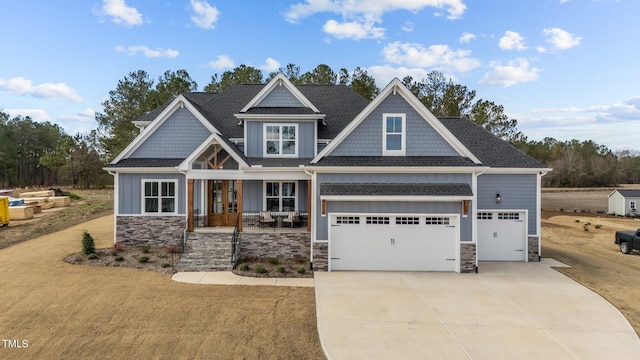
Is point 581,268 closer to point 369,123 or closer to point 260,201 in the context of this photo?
point 369,123

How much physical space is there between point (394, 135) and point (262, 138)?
642cm

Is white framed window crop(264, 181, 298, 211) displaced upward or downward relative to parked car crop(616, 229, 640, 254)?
upward

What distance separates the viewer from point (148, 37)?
21.4 metres

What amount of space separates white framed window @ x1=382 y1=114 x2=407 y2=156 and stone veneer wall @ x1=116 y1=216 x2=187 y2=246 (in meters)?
9.79

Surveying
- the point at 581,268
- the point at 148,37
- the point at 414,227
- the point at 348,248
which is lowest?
the point at 581,268

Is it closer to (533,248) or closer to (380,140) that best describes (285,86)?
(380,140)

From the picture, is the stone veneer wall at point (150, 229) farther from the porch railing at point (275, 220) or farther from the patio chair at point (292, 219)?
the patio chair at point (292, 219)

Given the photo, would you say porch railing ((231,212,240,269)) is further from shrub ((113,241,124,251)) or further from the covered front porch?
shrub ((113,241,124,251))

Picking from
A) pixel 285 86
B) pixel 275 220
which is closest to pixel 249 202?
pixel 275 220

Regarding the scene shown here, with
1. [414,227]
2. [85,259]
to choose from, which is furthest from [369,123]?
[85,259]

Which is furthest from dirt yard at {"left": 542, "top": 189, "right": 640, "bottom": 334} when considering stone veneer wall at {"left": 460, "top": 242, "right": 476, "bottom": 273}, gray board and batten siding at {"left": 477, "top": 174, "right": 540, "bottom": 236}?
stone veneer wall at {"left": 460, "top": 242, "right": 476, "bottom": 273}

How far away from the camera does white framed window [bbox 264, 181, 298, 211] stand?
15328 millimetres

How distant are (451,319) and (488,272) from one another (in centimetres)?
523

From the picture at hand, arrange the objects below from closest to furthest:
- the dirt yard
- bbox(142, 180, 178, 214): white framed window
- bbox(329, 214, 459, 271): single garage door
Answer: the dirt yard
bbox(329, 214, 459, 271): single garage door
bbox(142, 180, 178, 214): white framed window
